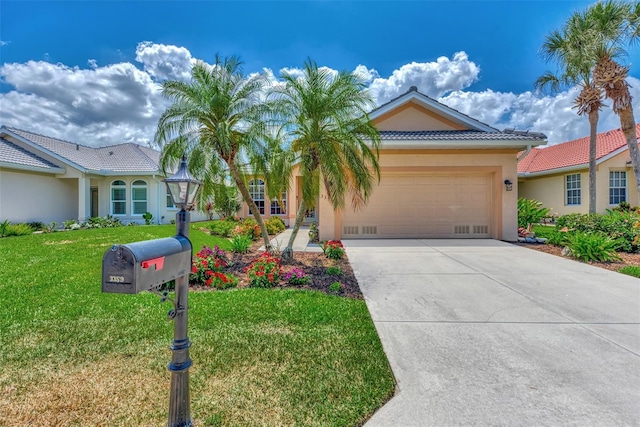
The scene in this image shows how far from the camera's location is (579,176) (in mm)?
18609

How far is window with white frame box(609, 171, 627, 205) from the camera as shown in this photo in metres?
17.8

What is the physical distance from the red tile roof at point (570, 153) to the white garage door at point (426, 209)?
22.1 ft

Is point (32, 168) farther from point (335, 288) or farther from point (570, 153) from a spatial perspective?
point (570, 153)

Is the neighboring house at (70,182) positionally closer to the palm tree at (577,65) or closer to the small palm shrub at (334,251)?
the small palm shrub at (334,251)

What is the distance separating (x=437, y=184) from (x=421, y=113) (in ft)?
11.5

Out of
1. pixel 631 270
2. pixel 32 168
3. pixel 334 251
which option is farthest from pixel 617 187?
pixel 32 168

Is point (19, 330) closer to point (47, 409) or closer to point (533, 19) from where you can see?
point (47, 409)

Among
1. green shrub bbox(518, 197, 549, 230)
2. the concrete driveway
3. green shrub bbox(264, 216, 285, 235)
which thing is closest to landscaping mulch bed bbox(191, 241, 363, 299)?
the concrete driveway

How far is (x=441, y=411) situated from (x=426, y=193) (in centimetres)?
1083

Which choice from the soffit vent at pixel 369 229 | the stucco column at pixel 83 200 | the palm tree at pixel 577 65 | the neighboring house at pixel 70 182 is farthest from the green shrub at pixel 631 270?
the stucco column at pixel 83 200

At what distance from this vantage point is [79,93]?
57.8 feet

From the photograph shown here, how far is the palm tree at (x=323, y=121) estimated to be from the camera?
714cm

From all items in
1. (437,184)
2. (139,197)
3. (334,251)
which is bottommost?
(334,251)

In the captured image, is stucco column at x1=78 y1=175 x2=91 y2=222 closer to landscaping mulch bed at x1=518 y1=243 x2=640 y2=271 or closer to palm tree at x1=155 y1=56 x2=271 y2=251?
palm tree at x1=155 y1=56 x2=271 y2=251
